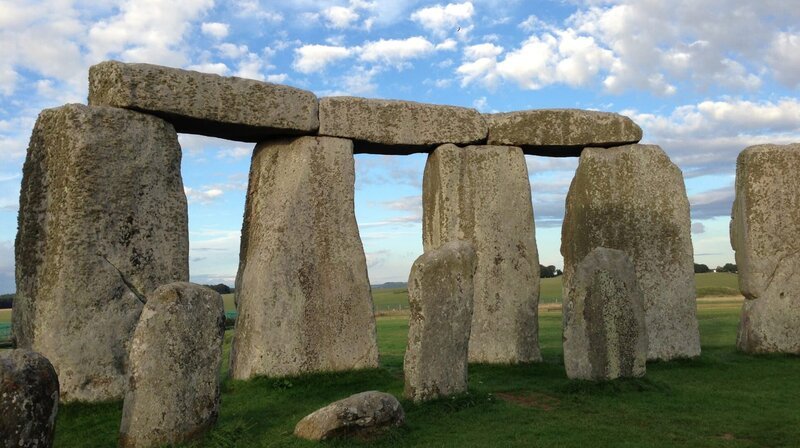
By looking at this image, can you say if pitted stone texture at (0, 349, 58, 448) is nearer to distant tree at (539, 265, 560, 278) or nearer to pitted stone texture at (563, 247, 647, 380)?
pitted stone texture at (563, 247, 647, 380)

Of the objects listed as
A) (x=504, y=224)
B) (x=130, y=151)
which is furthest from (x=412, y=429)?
(x=504, y=224)

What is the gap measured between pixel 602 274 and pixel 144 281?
7.04m

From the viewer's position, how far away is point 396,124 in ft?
50.0

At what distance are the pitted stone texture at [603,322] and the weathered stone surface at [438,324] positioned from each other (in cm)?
188

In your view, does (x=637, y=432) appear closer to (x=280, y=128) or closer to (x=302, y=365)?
(x=302, y=365)

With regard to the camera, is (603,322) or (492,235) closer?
(603,322)

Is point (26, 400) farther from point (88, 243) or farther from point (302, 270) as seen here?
point (302, 270)

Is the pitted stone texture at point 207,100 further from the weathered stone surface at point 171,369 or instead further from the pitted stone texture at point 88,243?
the weathered stone surface at point 171,369

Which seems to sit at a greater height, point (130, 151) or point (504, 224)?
point (130, 151)

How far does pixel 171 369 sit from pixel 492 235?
8900mm

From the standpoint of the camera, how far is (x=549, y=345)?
19.8 metres

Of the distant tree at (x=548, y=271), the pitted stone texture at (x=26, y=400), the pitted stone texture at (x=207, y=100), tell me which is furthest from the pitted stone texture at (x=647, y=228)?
the distant tree at (x=548, y=271)

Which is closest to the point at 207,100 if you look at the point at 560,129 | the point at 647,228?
the point at 560,129

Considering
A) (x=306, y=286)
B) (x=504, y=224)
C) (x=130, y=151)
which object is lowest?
(x=306, y=286)
